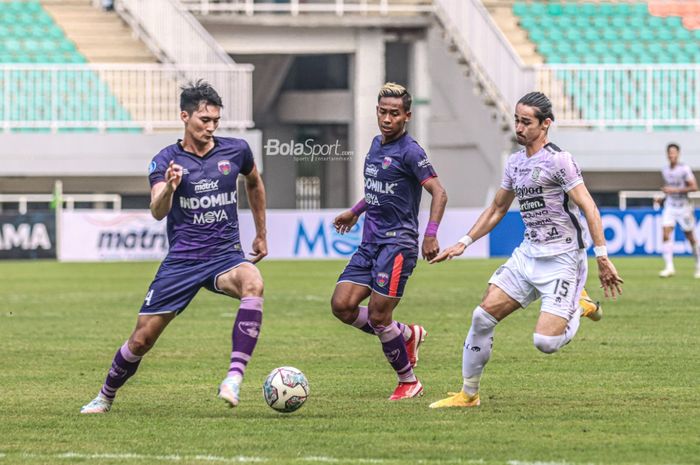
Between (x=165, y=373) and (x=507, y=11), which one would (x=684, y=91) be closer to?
(x=507, y=11)

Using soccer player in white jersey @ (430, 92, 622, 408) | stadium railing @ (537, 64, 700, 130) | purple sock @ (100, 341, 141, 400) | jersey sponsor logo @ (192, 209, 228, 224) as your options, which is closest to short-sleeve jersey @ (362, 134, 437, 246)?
soccer player in white jersey @ (430, 92, 622, 408)

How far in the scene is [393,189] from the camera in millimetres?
9820

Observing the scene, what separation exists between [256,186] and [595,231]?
2243mm

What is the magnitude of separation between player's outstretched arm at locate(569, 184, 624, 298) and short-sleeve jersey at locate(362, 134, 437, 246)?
1.27 meters

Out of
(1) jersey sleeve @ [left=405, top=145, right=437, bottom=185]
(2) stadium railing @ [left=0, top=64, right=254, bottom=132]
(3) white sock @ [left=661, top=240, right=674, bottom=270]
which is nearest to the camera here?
(1) jersey sleeve @ [left=405, top=145, right=437, bottom=185]

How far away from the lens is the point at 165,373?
11383 millimetres

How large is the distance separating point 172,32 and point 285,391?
84.1 ft

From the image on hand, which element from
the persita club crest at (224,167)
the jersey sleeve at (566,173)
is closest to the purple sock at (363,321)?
the persita club crest at (224,167)

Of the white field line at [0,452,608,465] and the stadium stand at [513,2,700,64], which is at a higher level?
the stadium stand at [513,2,700,64]

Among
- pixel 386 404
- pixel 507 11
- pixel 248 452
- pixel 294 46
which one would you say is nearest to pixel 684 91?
pixel 507 11

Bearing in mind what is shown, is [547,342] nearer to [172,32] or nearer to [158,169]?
[158,169]

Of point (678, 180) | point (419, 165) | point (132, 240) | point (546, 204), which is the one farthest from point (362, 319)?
point (132, 240)

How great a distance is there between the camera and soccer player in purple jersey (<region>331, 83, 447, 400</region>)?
970cm

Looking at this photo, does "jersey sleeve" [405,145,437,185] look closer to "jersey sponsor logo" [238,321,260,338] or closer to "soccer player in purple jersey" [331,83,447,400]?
"soccer player in purple jersey" [331,83,447,400]
